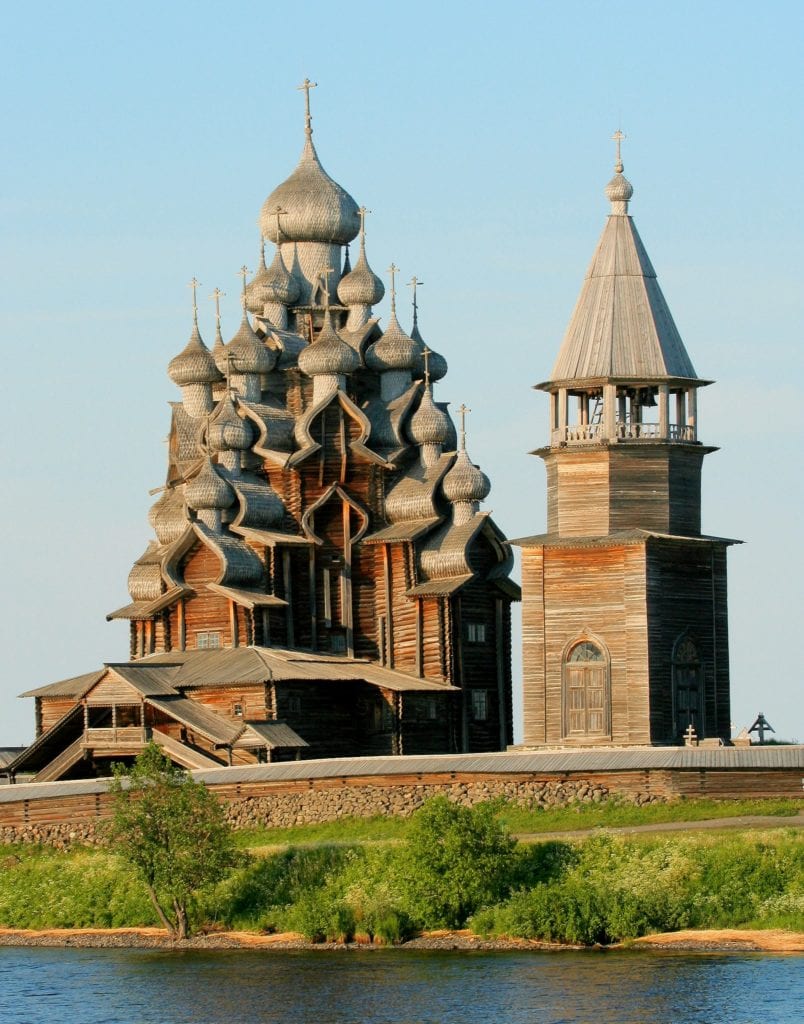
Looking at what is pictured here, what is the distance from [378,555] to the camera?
198 ft

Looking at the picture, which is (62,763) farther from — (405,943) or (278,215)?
(278,215)

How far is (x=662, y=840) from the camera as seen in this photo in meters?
43.9

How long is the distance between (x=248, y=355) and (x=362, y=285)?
Answer: 11.8ft

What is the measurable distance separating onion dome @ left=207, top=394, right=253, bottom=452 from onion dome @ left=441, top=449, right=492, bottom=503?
15.0 ft

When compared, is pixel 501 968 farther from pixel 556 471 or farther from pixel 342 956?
pixel 556 471

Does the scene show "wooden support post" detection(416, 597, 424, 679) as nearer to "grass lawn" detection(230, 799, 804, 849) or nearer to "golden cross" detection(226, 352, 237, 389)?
"golden cross" detection(226, 352, 237, 389)

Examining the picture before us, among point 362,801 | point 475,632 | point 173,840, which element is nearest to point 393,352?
point 475,632

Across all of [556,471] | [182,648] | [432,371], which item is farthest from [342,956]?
[432,371]

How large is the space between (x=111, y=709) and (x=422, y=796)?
968cm

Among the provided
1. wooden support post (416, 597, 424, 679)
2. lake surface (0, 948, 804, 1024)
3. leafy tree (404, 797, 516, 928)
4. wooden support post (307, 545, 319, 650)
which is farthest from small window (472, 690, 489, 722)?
lake surface (0, 948, 804, 1024)

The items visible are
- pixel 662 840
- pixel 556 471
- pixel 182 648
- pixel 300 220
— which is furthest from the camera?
pixel 300 220

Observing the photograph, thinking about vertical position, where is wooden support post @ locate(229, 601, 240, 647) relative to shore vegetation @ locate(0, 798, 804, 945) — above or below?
above

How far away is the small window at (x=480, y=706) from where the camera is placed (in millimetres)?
59750

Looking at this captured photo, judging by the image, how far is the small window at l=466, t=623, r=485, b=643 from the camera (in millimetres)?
59688
